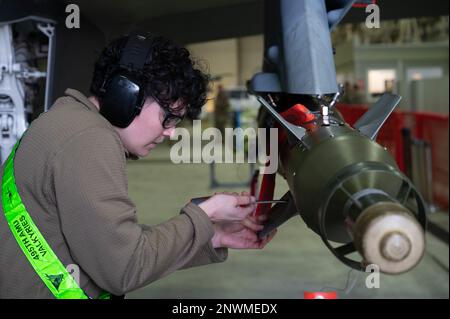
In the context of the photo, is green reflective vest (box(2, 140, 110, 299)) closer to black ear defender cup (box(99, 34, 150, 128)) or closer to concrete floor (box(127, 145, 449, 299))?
black ear defender cup (box(99, 34, 150, 128))

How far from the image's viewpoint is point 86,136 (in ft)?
3.98

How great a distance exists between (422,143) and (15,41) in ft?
18.5

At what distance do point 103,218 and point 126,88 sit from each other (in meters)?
0.35

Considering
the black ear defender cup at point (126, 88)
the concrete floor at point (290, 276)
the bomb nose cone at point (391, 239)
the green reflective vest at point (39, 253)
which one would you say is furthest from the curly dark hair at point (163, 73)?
the concrete floor at point (290, 276)

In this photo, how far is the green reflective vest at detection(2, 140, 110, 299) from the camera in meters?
1.26

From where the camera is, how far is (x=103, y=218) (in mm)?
1154

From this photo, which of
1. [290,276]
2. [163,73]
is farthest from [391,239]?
Result: [290,276]

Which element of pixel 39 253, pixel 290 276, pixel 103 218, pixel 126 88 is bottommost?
pixel 290 276

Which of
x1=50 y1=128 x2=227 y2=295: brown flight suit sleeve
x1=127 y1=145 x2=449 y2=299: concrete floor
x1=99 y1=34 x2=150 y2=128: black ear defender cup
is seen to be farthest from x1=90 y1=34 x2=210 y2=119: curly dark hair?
x1=127 y1=145 x2=449 y2=299: concrete floor

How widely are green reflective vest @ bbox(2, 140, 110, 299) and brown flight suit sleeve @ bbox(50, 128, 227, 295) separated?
6 centimetres

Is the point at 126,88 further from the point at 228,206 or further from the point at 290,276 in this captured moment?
the point at 290,276

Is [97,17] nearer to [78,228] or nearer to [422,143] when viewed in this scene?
[78,228]

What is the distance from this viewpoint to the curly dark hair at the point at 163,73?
135cm

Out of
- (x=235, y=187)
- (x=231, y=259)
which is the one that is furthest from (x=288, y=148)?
(x=235, y=187)
